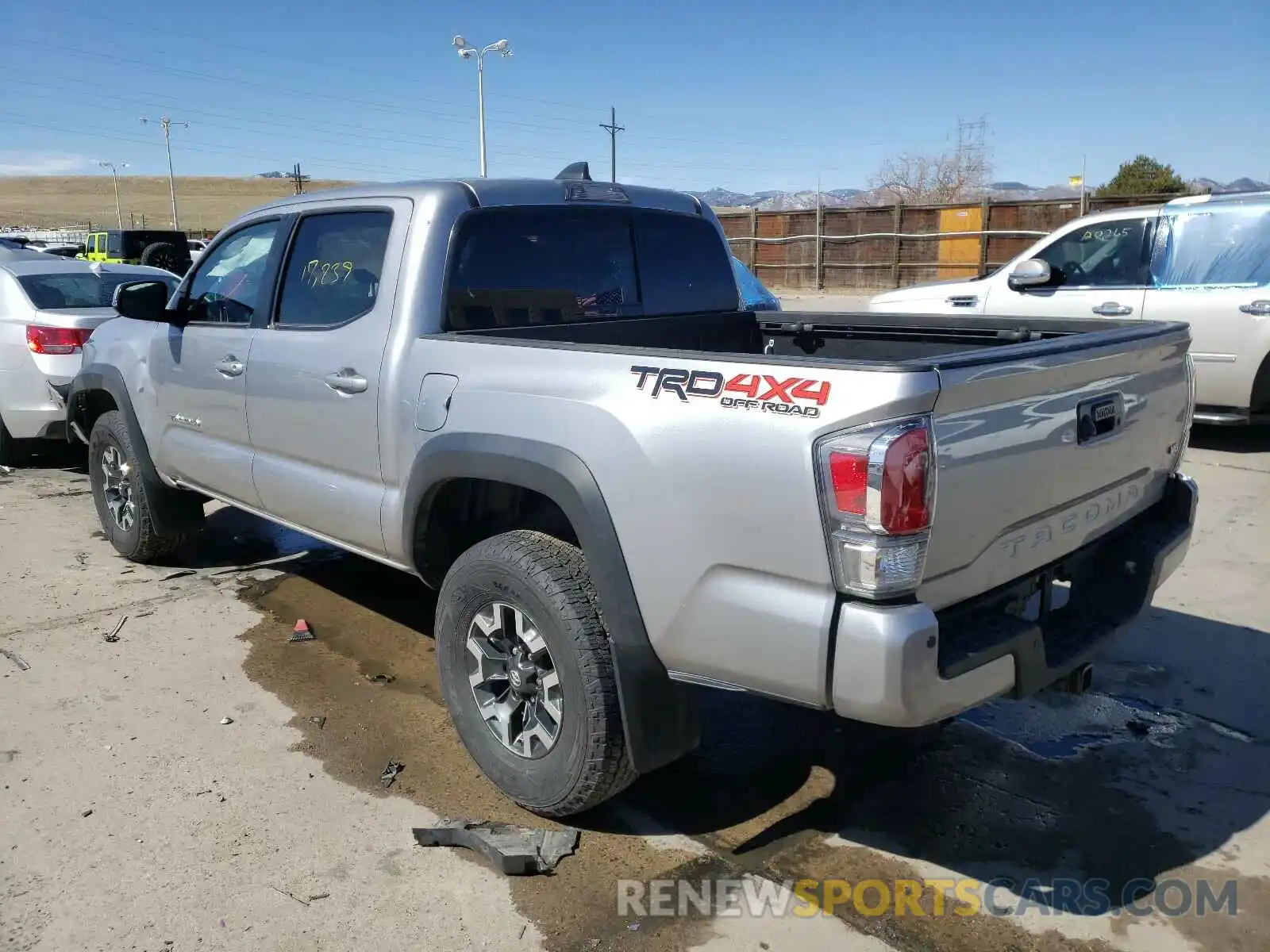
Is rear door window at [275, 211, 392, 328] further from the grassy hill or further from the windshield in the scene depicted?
the grassy hill

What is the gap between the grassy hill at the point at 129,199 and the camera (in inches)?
3474

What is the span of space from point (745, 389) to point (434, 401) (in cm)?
127

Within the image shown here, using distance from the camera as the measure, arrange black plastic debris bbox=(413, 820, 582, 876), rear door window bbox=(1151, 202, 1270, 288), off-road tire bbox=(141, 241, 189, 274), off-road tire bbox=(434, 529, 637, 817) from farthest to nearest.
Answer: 1. off-road tire bbox=(141, 241, 189, 274)
2. rear door window bbox=(1151, 202, 1270, 288)
3. black plastic debris bbox=(413, 820, 582, 876)
4. off-road tire bbox=(434, 529, 637, 817)

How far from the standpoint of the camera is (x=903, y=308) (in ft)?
29.8

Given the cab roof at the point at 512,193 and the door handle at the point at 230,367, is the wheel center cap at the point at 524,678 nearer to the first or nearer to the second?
the cab roof at the point at 512,193

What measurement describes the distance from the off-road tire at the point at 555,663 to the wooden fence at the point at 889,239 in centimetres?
2130

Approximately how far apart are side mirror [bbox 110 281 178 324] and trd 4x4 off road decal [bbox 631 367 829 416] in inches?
122

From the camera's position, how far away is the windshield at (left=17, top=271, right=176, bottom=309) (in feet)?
25.1

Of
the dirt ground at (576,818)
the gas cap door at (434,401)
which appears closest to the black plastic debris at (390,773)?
the dirt ground at (576,818)

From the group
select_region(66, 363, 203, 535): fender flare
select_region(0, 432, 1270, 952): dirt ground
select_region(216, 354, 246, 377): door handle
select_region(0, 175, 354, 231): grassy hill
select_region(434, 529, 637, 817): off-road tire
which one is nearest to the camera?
select_region(0, 432, 1270, 952): dirt ground

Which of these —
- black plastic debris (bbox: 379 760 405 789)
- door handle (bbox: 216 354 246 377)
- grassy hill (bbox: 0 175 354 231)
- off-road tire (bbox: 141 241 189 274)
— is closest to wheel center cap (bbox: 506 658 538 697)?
black plastic debris (bbox: 379 760 405 789)

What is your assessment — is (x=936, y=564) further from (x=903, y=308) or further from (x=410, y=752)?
(x=903, y=308)

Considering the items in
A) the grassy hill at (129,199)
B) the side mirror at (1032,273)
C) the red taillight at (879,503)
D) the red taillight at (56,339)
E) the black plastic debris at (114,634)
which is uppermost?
the grassy hill at (129,199)

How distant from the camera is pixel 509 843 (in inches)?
115
